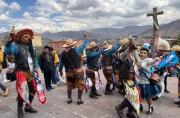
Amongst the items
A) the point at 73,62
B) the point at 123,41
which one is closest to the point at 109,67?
the point at 73,62

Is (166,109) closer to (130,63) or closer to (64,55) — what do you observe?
(130,63)

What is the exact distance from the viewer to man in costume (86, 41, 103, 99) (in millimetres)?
7508

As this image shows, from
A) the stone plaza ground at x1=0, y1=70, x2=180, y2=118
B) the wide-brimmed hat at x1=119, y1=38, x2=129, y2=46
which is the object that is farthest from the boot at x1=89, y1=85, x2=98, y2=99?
the wide-brimmed hat at x1=119, y1=38, x2=129, y2=46

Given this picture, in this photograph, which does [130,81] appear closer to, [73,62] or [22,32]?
[73,62]

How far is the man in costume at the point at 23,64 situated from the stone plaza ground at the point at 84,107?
1.98 feet

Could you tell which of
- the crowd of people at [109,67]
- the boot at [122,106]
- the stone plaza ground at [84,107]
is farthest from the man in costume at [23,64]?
the boot at [122,106]

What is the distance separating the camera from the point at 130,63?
17.8ft

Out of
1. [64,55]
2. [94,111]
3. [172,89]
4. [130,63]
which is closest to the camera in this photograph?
[130,63]

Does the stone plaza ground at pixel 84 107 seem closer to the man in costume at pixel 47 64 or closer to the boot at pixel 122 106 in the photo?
the boot at pixel 122 106

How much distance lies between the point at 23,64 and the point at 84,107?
1922 mm

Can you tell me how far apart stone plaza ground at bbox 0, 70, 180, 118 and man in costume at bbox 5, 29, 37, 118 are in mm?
604

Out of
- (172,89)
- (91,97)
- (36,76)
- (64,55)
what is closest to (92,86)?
(91,97)

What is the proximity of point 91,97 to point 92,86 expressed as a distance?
316 mm

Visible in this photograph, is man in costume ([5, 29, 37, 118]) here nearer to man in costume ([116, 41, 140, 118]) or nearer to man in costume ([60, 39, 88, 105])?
man in costume ([60, 39, 88, 105])
